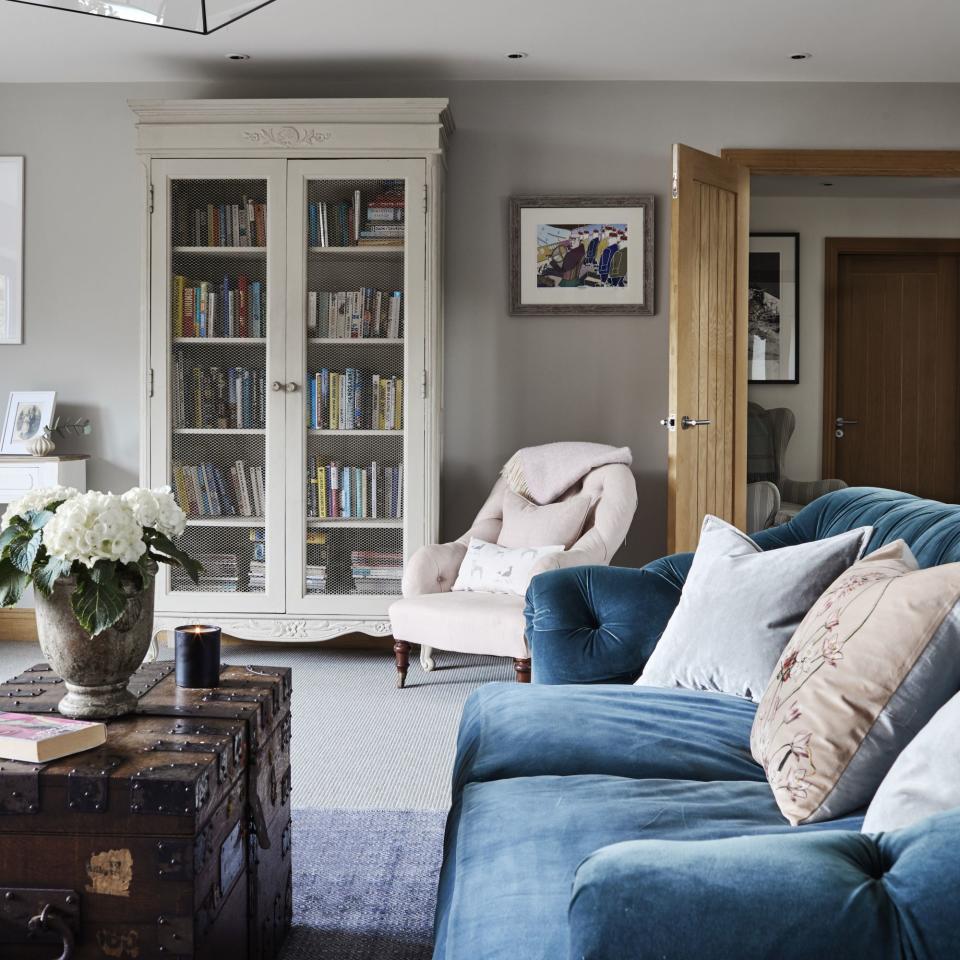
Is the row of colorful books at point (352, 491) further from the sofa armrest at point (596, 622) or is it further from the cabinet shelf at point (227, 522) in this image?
the sofa armrest at point (596, 622)

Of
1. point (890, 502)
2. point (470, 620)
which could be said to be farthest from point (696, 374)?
point (890, 502)

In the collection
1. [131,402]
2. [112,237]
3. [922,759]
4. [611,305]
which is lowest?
[922,759]

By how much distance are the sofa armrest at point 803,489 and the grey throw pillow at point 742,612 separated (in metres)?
4.10

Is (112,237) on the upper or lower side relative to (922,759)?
upper

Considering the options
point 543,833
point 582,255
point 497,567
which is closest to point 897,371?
point 582,255

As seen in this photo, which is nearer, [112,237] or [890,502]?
[890,502]

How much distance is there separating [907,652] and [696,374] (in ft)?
8.88

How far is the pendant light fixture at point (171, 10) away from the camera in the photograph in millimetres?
1978

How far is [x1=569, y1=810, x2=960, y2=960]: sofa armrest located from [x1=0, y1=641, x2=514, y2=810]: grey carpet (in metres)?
1.69

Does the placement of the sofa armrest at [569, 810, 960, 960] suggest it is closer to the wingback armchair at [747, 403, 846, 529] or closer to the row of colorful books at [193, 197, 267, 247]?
the row of colorful books at [193, 197, 267, 247]

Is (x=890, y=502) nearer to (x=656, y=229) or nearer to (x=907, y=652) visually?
(x=907, y=652)

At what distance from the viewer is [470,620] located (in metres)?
3.36

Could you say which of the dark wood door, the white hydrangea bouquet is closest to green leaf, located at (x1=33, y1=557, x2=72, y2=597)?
the white hydrangea bouquet

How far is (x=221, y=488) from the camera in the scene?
13.1 feet
